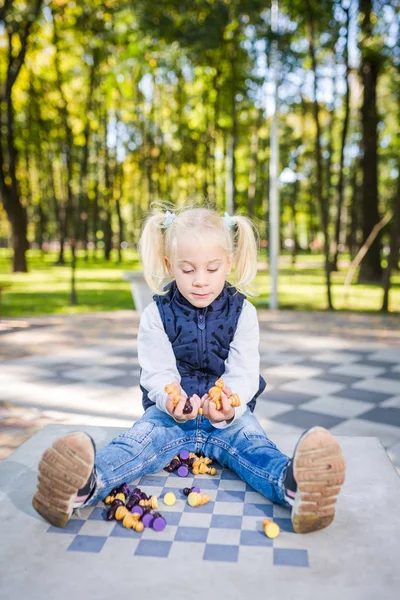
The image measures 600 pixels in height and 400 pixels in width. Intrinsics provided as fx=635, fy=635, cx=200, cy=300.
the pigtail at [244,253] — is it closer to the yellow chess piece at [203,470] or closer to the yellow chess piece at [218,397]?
the yellow chess piece at [218,397]

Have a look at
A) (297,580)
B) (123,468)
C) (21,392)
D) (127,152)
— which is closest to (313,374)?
(21,392)

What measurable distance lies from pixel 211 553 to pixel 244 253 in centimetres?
139

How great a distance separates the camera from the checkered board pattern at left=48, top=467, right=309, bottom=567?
191 centimetres

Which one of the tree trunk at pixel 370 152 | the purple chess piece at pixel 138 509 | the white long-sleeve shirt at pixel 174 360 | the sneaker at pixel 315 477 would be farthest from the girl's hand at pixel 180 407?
the tree trunk at pixel 370 152

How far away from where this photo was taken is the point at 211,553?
75.0 inches

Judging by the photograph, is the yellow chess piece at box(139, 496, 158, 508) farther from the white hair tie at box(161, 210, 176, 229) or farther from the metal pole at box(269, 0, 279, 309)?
the metal pole at box(269, 0, 279, 309)

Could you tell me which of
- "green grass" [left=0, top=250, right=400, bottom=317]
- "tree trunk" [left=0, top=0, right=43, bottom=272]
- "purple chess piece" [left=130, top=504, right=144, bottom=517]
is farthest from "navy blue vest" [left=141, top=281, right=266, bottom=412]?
"tree trunk" [left=0, top=0, right=43, bottom=272]

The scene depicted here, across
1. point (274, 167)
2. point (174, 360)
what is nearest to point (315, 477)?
point (174, 360)

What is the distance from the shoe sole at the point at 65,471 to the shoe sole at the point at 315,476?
0.66 meters

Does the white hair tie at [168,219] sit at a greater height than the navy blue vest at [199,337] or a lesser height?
greater

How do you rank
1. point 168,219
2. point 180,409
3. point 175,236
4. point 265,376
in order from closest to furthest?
point 180,409 → point 175,236 → point 168,219 → point 265,376

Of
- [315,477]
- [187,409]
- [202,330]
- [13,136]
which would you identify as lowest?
[315,477]

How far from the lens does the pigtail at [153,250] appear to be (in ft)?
9.27

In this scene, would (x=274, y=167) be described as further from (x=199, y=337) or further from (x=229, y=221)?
(x=199, y=337)
